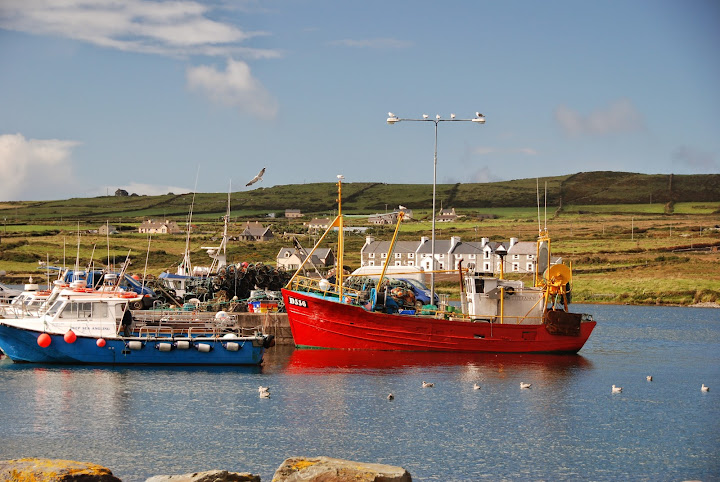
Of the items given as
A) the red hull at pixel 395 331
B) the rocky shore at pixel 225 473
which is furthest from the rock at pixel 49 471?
the red hull at pixel 395 331

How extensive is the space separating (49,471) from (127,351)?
19886 millimetres

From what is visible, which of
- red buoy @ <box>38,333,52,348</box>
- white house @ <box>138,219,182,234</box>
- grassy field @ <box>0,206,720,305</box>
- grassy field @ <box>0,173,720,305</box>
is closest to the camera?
red buoy @ <box>38,333,52,348</box>

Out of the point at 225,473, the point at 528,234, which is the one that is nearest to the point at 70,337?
the point at 225,473

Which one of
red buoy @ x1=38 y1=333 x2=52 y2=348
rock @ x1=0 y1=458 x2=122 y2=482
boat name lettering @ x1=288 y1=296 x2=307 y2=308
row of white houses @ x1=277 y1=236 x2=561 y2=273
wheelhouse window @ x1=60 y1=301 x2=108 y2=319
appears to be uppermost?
row of white houses @ x1=277 y1=236 x2=561 y2=273

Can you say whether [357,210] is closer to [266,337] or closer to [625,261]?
[625,261]

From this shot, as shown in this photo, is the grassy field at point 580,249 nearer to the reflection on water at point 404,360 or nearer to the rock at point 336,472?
the reflection on water at point 404,360

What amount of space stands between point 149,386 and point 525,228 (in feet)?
387

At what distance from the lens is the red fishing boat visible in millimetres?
36531

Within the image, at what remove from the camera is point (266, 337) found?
3219cm

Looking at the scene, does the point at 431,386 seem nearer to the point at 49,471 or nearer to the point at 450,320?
the point at 450,320

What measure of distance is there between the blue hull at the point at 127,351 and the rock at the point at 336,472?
19.3 metres

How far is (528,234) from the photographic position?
129m

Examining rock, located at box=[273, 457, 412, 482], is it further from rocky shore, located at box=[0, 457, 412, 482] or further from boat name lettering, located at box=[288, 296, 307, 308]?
boat name lettering, located at box=[288, 296, 307, 308]

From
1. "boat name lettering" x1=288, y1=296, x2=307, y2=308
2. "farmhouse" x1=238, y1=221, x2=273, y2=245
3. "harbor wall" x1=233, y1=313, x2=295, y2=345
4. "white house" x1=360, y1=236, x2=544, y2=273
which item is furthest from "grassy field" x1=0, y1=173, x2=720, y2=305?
"boat name lettering" x1=288, y1=296, x2=307, y2=308
